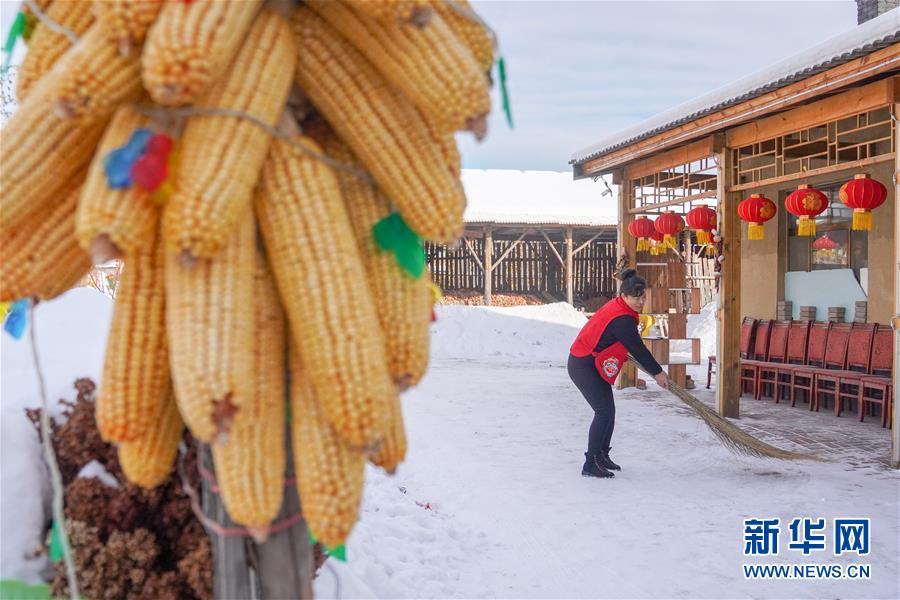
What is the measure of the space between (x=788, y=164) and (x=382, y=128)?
37.2 feet

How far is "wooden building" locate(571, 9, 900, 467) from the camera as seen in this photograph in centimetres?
699

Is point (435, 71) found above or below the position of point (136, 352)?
above

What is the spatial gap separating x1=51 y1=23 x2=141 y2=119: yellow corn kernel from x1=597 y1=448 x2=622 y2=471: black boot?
599 cm

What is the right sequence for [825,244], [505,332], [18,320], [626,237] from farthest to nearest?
[505,332] < [626,237] < [825,244] < [18,320]

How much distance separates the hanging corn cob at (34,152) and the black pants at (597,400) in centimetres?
568

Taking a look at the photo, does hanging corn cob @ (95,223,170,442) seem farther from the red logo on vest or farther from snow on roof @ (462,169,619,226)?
snow on roof @ (462,169,619,226)

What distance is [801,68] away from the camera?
7199mm

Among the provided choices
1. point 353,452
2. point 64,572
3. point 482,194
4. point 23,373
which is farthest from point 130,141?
point 482,194

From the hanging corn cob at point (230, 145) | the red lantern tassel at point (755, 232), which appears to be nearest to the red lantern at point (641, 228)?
the red lantern tassel at point (755, 232)

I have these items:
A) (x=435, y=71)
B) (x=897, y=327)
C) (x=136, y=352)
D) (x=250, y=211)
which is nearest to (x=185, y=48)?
(x=250, y=211)

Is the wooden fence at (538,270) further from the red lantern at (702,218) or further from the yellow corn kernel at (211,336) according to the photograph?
the yellow corn kernel at (211,336)

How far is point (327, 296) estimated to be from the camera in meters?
1.45

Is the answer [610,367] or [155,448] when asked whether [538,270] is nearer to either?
[610,367]

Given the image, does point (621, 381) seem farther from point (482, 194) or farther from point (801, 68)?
point (482, 194)
